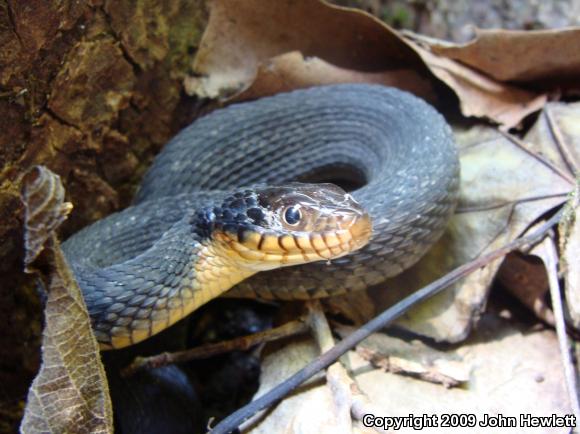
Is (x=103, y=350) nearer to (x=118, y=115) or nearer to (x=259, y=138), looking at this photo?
(x=118, y=115)

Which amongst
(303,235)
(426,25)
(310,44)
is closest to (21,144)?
(303,235)

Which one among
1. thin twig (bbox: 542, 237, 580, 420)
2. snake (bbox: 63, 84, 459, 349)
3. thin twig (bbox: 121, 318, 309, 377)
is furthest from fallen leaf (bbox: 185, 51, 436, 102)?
thin twig (bbox: 121, 318, 309, 377)

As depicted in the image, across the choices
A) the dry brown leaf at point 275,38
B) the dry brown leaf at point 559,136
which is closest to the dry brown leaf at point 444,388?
the dry brown leaf at point 559,136

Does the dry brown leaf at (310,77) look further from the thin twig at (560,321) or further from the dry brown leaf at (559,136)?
the thin twig at (560,321)

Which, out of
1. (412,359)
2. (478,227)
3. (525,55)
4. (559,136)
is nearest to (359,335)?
(412,359)

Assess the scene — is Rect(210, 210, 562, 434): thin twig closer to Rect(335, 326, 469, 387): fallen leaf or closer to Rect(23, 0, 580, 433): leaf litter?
Rect(23, 0, 580, 433): leaf litter

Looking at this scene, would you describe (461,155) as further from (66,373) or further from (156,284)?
(66,373)
